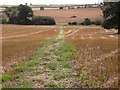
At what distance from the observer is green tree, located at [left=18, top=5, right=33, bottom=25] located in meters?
157

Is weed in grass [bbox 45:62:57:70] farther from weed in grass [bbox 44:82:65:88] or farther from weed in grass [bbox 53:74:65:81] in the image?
weed in grass [bbox 44:82:65:88]

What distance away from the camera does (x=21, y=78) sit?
2323cm

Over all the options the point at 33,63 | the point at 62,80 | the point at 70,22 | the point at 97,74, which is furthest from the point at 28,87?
Answer: the point at 70,22

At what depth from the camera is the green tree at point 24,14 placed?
514ft

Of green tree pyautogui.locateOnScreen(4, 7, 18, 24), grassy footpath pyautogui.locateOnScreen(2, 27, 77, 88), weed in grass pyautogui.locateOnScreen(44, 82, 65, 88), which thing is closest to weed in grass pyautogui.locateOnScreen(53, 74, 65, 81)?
grassy footpath pyautogui.locateOnScreen(2, 27, 77, 88)

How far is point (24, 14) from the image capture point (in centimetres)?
15675

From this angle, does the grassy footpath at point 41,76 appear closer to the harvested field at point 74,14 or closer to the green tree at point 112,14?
the green tree at point 112,14

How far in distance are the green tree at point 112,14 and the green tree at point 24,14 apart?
72.4 meters

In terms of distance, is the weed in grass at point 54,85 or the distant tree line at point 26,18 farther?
the distant tree line at point 26,18

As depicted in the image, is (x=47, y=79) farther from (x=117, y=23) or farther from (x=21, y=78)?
(x=117, y=23)

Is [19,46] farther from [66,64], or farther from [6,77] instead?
[6,77]

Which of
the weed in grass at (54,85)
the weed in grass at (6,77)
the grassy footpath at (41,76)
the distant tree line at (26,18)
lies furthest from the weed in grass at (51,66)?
the distant tree line at (26,18)

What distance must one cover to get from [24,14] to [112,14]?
247 feet

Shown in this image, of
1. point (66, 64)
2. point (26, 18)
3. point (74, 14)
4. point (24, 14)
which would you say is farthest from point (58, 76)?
point (74, 14)
